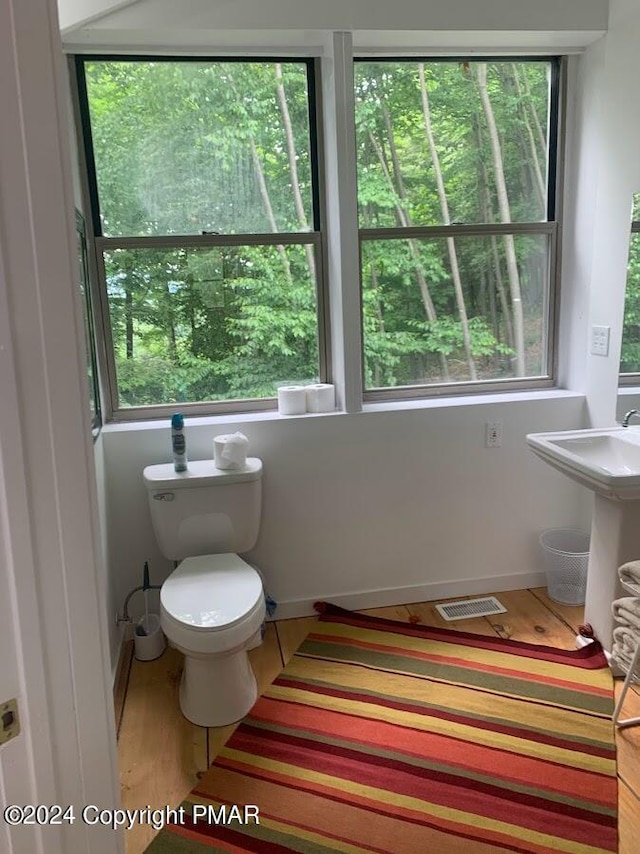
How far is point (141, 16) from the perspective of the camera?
7.52 feet

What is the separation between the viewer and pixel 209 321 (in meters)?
2.73

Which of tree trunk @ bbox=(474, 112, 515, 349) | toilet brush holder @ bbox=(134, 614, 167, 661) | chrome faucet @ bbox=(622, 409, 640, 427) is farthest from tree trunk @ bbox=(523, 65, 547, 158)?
toilet brush holder @ bbox=(134, 614, 167, 661)

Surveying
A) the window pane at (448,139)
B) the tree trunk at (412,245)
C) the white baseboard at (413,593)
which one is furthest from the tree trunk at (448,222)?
the white baseboard at (413,593)

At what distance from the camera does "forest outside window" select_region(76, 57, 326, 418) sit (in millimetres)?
2551

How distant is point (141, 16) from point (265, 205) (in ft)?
2.60

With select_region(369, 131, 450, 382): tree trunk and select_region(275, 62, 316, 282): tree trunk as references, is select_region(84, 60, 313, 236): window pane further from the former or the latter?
select_region(369, 131, 450, 382): tree trunk

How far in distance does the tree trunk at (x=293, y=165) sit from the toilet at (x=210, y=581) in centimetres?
92

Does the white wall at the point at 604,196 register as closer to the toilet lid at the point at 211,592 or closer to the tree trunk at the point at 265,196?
the tree trunk at the point at 265,196

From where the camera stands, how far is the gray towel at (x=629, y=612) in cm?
202

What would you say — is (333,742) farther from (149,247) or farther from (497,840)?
(149,247)

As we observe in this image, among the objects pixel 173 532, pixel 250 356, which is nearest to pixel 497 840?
pixel 173 532

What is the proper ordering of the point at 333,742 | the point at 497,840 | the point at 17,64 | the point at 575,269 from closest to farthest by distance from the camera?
the point at 17,64 → the point at 497,840 → the point at 333,742 → the point at 575,269

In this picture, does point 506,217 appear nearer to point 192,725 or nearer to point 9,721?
point 192,725

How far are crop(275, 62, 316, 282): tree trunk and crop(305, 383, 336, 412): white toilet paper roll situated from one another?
19.0 inches
